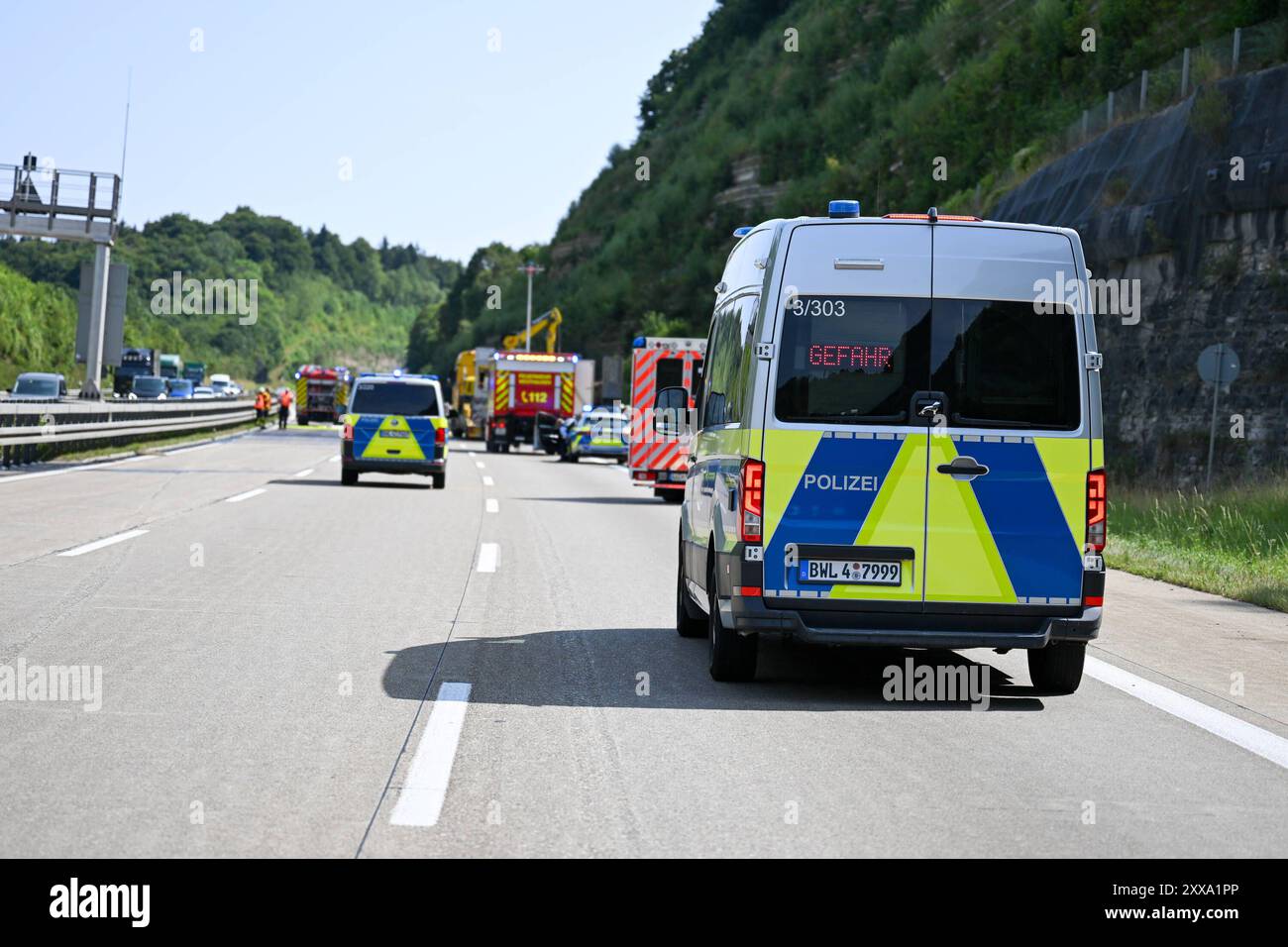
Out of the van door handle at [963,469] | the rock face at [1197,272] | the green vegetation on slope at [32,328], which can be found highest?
the green vegetation on slope at [32,328]

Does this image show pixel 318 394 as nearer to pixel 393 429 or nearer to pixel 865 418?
pixel 393 429

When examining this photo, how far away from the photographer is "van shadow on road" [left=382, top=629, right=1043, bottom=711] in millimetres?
8656

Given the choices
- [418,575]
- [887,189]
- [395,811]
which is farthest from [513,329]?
[395,811]

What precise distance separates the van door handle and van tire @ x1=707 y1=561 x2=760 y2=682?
4.63 feet

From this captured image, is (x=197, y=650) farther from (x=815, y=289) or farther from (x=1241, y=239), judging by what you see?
(x=1241, y=239)

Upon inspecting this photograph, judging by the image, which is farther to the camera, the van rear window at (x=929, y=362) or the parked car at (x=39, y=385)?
the parked car at (x=39, y=385)

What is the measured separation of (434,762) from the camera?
270 inches

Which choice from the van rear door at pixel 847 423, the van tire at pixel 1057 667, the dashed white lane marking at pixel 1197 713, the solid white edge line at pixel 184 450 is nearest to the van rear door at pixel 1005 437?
the van rear door at pixel 847 423

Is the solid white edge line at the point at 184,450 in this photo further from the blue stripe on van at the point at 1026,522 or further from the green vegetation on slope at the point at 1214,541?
the blue stripe on van at the point at 1026,522

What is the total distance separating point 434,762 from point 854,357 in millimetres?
3243

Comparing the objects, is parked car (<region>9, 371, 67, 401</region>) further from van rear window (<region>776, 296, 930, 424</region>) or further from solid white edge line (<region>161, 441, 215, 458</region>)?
van rear window (<region>776, 296, 930, 424</region>)

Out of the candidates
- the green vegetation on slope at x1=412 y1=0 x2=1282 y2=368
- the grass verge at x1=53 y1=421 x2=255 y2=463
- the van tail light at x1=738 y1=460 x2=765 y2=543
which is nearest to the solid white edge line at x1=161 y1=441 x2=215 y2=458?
the grass verge at x1=53 y1=421 x2=255 y2=463

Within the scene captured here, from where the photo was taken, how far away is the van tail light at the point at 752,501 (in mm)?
8609

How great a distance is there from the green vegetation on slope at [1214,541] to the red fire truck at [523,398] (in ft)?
110
